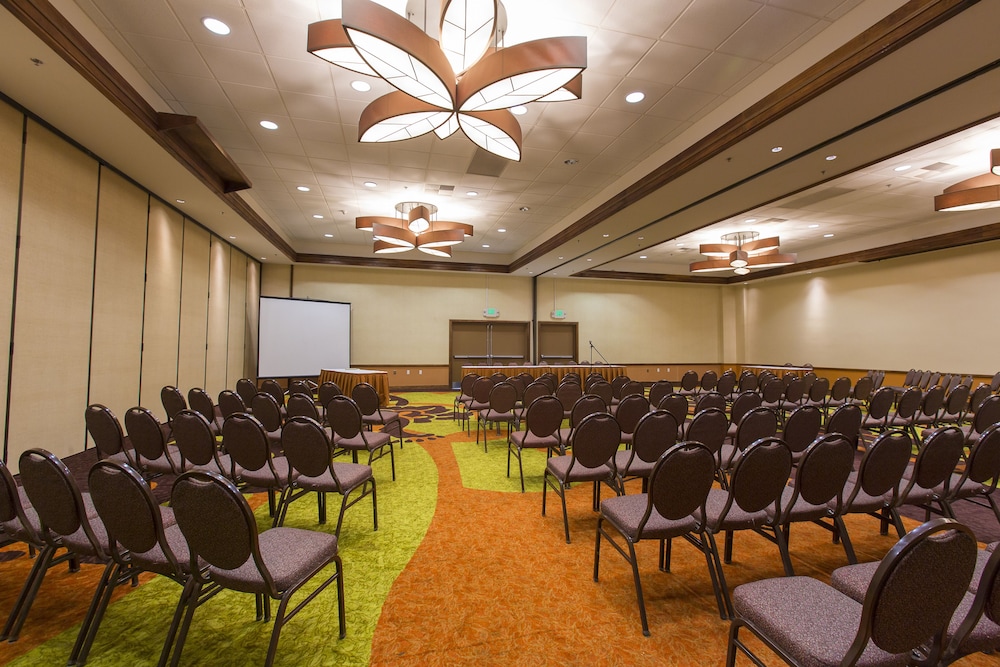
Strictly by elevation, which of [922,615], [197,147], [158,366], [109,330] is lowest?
[922,615]

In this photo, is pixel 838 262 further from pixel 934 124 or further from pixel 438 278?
pixel 438 278

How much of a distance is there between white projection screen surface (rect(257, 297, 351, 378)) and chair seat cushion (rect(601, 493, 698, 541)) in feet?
32.7

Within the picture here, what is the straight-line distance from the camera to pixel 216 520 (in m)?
1.59

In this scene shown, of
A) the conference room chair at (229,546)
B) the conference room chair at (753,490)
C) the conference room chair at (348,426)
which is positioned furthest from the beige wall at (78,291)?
the conference room chair at (753,490)

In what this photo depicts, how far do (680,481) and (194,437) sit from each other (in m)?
3.24

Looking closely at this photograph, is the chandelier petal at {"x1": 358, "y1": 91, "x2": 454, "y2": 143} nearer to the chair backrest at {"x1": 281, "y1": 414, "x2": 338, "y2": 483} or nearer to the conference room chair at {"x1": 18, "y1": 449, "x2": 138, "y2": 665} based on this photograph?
the chair backrest at {"x1": 281, "y1": 414, "x2": 338, "y2": 483}

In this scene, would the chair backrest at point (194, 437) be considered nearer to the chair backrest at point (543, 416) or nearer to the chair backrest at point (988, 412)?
the chair backrest at point (543, 416)

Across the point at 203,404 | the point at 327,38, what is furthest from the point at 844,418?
the point at 203,404

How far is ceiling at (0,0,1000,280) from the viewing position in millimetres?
3420

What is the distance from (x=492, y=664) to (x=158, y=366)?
7071 mm

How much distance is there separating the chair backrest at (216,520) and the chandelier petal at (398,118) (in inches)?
127

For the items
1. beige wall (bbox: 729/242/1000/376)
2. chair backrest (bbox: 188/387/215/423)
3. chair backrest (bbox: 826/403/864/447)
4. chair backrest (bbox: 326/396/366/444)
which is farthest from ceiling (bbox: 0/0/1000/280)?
chair backrest (bbox: 326/396/366/444)

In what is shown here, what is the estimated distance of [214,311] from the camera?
28.0ft

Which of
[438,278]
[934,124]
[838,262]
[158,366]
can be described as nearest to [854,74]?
[934,124]
